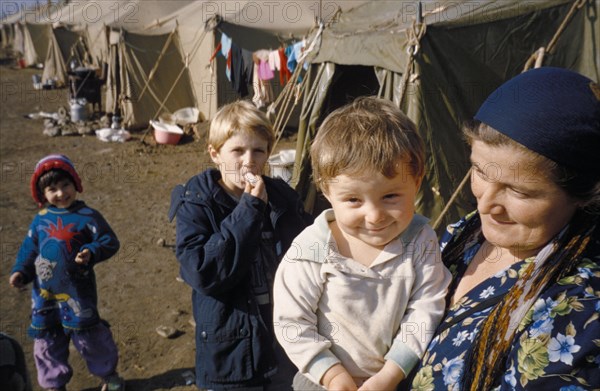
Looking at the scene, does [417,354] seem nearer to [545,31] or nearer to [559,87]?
[559,87]

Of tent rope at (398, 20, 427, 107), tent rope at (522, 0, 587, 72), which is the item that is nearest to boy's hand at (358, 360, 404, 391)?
tent rope at (398, 20, 427, 107)

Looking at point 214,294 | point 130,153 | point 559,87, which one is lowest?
point 130,153

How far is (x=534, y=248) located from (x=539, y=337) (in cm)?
30

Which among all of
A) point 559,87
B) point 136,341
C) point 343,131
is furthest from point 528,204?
point 136,341

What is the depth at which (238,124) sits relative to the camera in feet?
6.98

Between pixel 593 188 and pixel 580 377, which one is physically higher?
pixel 593 188

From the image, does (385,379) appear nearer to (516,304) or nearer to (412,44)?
(516,304)

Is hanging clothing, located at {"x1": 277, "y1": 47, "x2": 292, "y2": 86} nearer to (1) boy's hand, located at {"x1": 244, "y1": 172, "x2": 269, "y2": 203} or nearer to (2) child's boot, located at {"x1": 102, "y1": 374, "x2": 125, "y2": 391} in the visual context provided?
(2) child's boot, located at {"x1": 102, "y1": 374, "x2": 125, "y2": 391}

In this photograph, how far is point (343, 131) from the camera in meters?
1.42

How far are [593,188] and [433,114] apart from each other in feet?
12.9

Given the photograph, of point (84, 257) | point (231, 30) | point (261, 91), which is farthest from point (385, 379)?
point (231, 30)

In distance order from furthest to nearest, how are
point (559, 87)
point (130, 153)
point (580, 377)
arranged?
point (130, 153), point (559, 87), point (580, 377)

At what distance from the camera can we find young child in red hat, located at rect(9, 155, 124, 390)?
296cm

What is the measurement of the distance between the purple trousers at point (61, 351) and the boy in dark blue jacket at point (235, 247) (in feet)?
4.39
